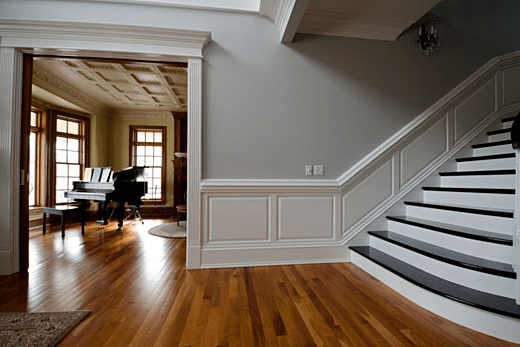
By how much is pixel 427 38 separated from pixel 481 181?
1765 millimetres

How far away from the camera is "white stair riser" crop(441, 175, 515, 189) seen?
250cm

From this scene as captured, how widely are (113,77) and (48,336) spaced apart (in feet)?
16.5

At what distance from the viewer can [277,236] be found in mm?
3016

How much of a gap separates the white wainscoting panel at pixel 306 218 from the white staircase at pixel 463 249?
463mm

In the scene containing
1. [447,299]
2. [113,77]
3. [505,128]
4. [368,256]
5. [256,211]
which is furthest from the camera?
[113,77]

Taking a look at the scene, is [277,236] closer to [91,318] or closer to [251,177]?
[251,177]

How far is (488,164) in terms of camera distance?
295cm

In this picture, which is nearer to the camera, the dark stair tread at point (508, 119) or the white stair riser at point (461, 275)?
the white stair riser at point (461, 275)

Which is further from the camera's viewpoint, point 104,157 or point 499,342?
point 104,157

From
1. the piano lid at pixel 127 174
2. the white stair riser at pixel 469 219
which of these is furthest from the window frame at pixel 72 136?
the white stair riser at pixel 469 219

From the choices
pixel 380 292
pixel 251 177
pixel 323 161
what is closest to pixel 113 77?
pixel 251 177

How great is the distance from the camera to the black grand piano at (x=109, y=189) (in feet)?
16.6

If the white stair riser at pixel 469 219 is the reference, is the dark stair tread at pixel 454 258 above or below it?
below

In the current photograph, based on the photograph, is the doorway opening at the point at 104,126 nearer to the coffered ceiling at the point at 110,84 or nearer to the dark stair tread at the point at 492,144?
the coffered ceiling at the point at 110,84
